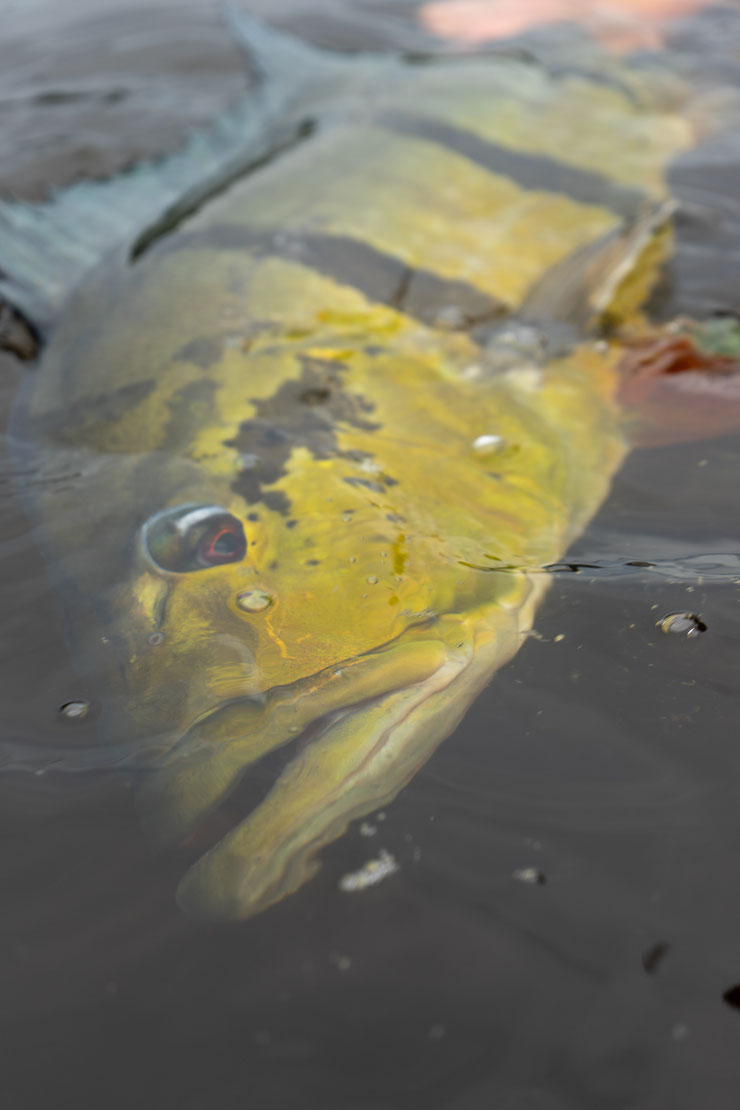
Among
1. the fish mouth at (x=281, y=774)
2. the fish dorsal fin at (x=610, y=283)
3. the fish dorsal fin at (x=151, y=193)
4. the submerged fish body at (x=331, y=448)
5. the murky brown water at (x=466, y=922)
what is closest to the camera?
the murky brown water at (x=466, y=922)

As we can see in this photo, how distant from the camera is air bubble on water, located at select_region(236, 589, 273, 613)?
1.66 m

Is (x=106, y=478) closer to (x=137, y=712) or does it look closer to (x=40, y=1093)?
(x=137, y=712)

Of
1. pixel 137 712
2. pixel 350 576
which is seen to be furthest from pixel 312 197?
pixel 137 712

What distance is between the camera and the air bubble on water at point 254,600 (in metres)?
1.66

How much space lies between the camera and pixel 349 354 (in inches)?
96.9

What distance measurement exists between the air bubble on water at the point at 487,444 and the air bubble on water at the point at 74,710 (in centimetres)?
110

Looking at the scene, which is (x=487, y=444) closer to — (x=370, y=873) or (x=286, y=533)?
(x=286, y=533)

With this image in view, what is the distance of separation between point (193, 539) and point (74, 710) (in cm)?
41

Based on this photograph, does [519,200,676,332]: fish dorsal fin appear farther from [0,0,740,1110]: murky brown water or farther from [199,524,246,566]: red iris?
[199,524,246,566]: red iris

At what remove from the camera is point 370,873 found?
1341mm

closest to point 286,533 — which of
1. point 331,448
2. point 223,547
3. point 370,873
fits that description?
point 223,547

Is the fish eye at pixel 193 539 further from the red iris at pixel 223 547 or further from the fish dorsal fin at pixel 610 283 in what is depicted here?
the fish dorsal fin at pixel 610 283

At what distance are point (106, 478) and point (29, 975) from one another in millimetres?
1157

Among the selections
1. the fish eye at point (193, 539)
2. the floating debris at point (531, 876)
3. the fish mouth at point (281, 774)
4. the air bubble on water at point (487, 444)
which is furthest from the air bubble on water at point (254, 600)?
the air bubble on water at point (487, 444)
